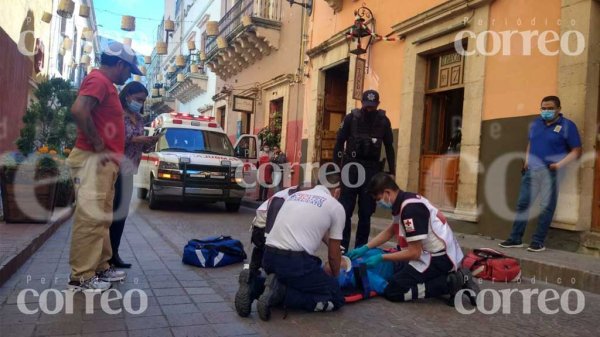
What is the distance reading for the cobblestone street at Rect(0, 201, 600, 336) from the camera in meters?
3.28

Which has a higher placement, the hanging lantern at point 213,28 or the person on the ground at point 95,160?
the hanging lantern at point 213,28

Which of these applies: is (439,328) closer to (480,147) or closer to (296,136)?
(480,147)

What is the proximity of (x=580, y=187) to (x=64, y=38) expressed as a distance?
77.8ft

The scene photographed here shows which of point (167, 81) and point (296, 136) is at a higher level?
point (167, 81)

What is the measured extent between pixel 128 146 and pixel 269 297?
2.31 m

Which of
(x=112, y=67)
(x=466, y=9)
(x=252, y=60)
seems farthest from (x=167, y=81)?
(x=112, y=67)

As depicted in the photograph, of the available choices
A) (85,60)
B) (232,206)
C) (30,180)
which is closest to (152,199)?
(232,206)

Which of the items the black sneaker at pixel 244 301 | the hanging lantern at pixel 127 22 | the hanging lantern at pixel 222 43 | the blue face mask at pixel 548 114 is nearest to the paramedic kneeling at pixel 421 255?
the black sneaker at pixel 244 301

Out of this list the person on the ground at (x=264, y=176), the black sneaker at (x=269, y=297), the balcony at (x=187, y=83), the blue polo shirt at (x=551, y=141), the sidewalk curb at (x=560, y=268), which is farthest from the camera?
the balcony at (x=187, y=83)

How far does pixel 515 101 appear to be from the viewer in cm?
708

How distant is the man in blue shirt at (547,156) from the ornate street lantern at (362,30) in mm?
5238

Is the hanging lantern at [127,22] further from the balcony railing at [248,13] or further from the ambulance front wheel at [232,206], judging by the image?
the ambulance front wheel at [232,206]

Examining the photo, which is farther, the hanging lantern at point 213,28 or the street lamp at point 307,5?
the hanging lantern at point 213,28

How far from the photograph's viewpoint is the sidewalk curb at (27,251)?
13.6 feet
